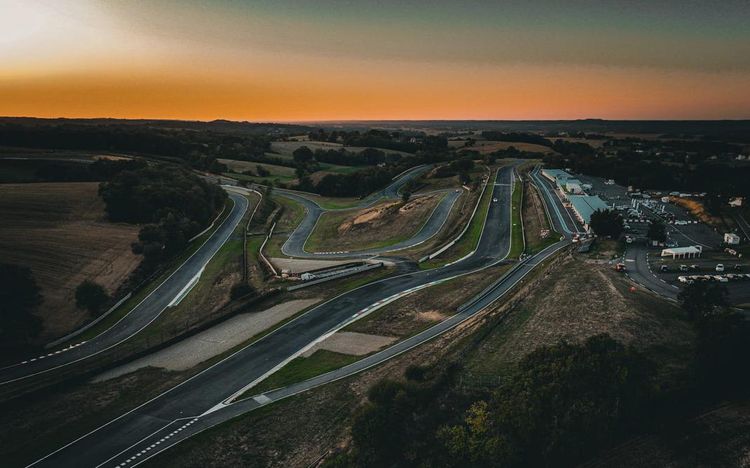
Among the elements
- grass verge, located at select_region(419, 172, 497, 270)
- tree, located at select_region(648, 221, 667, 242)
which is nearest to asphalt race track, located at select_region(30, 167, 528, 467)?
grass verge, located at select_region(419, 172, 497, 270)

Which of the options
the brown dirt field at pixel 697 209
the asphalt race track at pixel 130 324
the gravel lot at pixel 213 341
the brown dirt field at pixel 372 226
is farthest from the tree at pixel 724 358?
the brown dirt field at pixel 697 209

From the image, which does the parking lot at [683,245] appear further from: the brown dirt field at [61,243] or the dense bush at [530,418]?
the brown dirt field at [61,243]

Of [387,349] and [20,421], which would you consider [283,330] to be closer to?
[387,349]

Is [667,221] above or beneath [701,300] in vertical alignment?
beneath

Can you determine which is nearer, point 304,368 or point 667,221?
point 304,368

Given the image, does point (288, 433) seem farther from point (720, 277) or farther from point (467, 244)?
point (720, 277)

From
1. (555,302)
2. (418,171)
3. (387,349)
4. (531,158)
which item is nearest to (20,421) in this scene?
(387,349)

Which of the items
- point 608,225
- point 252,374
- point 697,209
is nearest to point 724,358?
point 252,374
